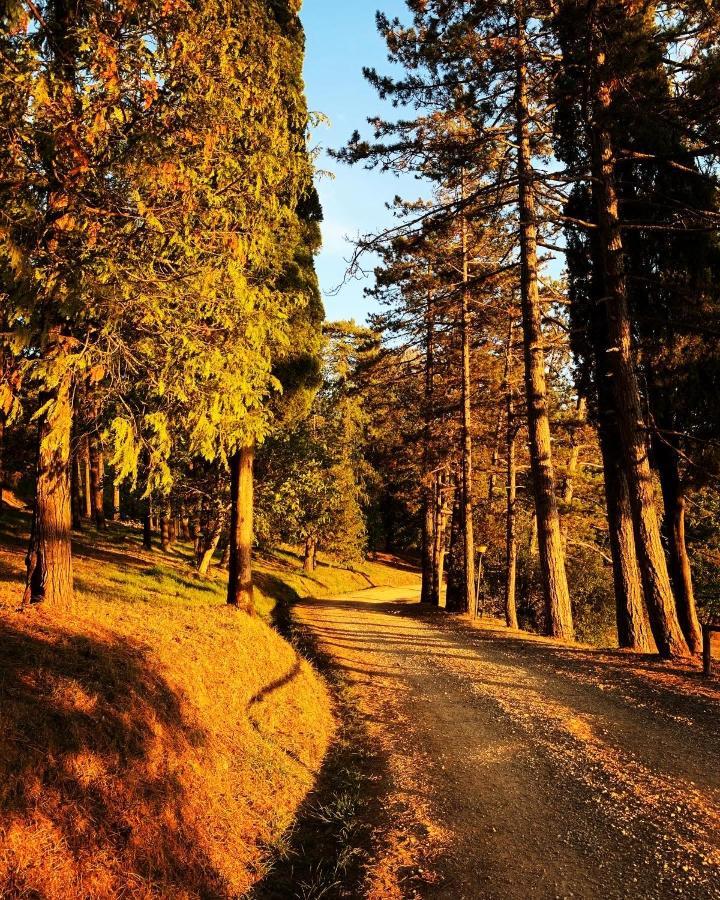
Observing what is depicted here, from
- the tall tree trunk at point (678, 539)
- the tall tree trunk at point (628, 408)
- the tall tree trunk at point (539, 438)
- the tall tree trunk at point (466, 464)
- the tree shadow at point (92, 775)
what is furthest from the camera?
the tall tree trunk at point (466, 464)

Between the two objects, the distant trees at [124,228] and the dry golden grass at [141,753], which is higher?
the distant trees at [124,228]

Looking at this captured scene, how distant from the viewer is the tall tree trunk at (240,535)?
40.4 ft

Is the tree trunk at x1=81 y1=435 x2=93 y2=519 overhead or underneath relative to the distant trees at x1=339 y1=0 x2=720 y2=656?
underneath

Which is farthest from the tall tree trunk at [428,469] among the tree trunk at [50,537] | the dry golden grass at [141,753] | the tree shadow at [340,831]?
the tree shadow at [340,831]

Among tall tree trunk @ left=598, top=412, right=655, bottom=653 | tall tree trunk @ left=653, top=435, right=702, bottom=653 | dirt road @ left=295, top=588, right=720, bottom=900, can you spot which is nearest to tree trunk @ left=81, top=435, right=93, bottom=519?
dirt road @ left=295, top=588, right=720, bottom=900

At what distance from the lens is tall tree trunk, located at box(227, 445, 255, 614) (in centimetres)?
1230

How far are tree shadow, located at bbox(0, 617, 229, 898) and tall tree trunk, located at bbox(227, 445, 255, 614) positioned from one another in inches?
263

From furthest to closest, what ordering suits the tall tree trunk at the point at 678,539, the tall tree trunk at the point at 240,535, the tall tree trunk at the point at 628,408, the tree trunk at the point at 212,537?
the tree trunk at the point at 212,537 < the tall tree trunk at the point at 678,539 < the tall tree trunk at the point at 240,535 < the tall tree trunk at the point at 628,408

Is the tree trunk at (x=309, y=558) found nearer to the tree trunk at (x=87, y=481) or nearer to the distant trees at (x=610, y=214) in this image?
the tree trunk at (x=87, y=481)

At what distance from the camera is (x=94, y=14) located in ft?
19.7

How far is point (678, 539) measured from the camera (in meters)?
15.2

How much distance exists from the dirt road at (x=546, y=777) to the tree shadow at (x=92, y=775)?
163 centimetres

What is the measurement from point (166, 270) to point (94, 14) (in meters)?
2.70

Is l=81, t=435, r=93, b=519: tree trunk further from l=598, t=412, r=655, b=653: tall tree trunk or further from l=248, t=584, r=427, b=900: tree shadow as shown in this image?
l=598, t=412, r=655, b=653: tall tree trunk
